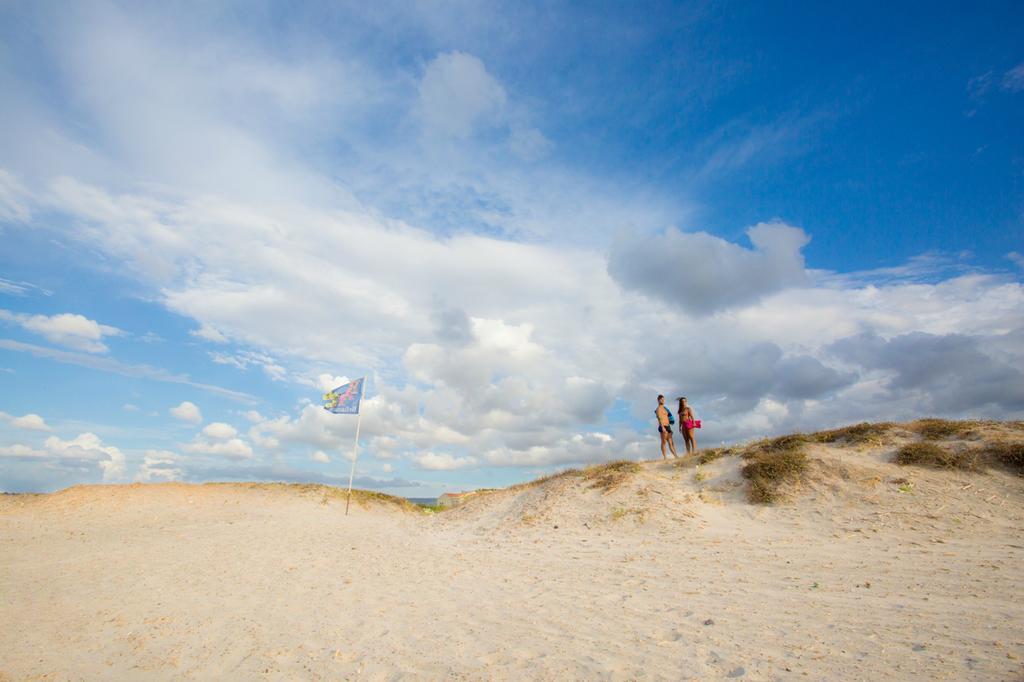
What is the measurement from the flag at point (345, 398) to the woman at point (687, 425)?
13.5 m

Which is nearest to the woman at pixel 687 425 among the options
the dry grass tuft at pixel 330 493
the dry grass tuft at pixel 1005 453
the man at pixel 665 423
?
the man at pixel 665 423

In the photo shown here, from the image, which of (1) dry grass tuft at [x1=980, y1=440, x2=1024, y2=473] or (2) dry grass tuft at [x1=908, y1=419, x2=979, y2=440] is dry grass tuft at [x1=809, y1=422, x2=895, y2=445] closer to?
(2) dry grass tuft at [x1=908, y1=419, x2=979, y2=440]

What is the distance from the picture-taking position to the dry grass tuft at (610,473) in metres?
19.2

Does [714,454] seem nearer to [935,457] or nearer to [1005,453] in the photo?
[935,457]

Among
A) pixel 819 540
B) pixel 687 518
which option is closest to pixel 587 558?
pixel 687 518

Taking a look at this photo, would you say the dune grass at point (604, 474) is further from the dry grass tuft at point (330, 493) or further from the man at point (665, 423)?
the dry grass tuft at point (330, 493)

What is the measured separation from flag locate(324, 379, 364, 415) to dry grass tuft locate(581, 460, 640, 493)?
10141mm

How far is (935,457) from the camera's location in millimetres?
16297

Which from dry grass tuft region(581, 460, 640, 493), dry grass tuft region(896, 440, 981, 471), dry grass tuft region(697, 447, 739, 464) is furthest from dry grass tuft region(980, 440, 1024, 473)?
dry grass tuft region(581, 460, 640, 493)

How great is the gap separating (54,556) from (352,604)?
11.5 metres

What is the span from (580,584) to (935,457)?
12500 mm

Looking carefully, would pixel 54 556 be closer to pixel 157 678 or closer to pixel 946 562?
pixel 157 678

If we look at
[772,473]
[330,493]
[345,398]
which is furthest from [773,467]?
[330,493]

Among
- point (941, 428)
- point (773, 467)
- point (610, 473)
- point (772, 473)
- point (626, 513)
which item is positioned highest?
point (941, 428)
